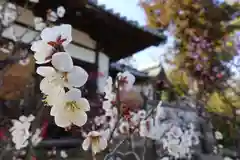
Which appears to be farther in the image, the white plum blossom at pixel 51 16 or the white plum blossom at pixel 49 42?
the white plum blossom at pixel 51 16

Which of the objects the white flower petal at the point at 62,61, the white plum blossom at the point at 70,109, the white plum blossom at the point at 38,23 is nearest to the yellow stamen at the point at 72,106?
the white plum blossom at the point at 70,109

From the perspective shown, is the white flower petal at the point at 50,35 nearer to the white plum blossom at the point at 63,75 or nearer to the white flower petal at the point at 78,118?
the white plum blossom at the point at 63,75

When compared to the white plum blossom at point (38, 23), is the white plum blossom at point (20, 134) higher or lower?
lower

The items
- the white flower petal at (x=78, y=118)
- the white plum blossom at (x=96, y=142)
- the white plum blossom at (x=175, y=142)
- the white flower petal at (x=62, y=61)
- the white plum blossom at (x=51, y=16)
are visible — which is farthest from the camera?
the white plum blossom at (x=51, y=16)

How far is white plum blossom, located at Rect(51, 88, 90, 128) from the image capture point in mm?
684

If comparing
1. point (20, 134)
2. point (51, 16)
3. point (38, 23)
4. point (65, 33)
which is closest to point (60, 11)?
point (51, 16)

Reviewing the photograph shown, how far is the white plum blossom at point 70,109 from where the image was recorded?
0.68m

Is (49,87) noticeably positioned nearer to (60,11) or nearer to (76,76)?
(76,76)

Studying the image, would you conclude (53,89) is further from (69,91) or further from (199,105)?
(199,105)

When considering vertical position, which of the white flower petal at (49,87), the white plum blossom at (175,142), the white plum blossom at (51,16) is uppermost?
the white plum blossom at (51,16)

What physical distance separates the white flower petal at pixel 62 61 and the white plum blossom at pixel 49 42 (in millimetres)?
36

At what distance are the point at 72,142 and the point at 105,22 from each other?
184cm

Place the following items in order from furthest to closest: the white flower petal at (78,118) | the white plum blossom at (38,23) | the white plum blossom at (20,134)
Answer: the white plum blossom at (38,23) < the white plum blossom at (20,134) < the white flower petal at (78,118)

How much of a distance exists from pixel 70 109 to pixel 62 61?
152mm
